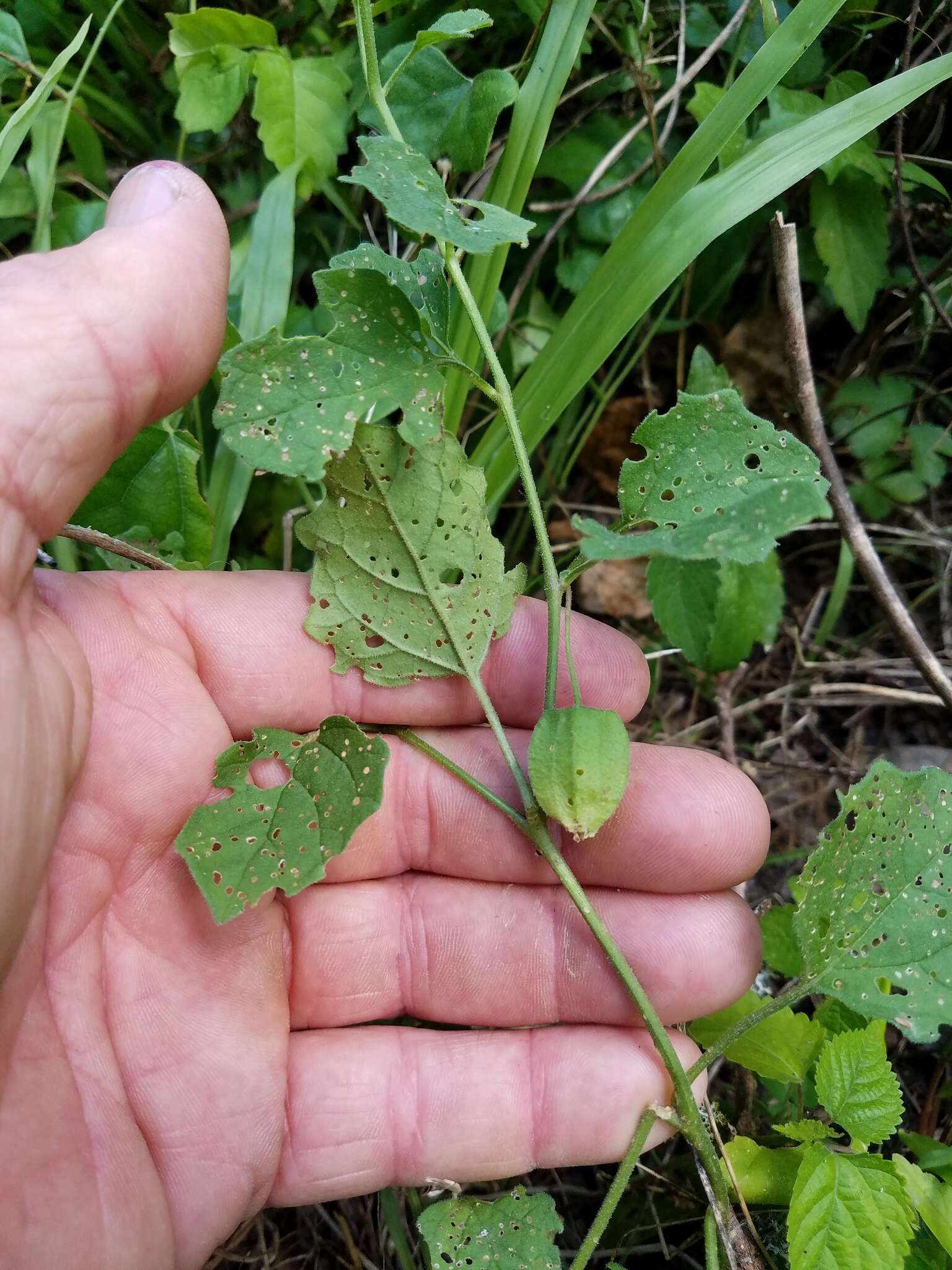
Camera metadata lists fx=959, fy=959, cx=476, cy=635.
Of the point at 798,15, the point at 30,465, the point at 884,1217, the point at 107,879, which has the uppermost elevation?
the point at 798,15

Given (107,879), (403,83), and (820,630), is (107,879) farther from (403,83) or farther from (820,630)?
(820,630)

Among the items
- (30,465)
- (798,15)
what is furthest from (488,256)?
(30,465)

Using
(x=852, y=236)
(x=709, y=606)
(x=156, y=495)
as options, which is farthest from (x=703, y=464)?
(x=156, y=495)

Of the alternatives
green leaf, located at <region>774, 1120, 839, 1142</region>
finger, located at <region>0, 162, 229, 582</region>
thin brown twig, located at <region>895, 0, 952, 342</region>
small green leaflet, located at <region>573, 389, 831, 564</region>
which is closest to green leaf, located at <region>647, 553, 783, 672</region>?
small green leaflet, located at <region>573, 389, 831, 564</region>

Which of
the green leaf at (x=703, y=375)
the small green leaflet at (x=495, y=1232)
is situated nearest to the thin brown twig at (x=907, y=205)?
the green leaf at (x=703, y=375)

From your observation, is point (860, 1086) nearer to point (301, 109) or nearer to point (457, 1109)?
point (457, 1109)

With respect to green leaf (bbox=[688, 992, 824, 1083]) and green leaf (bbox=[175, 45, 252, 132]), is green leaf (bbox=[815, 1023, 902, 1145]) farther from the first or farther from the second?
green leaf (bbox=[175, 45, 252, 132])

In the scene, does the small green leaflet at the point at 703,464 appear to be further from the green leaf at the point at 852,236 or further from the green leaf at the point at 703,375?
the green leaf at the point at 852,236
